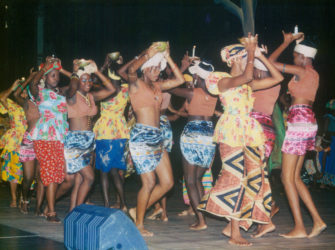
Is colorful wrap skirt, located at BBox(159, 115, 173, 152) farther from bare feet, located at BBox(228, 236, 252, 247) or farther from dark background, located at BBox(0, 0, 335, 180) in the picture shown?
dark background, located at BBox(0, 0, 335, 180)

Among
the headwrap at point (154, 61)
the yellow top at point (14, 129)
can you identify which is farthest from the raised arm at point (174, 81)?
the yellow top at point (14, 129)

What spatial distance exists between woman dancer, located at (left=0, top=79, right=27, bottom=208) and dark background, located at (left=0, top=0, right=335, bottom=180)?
15.5 feet

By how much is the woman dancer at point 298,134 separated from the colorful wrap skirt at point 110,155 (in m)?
2.67

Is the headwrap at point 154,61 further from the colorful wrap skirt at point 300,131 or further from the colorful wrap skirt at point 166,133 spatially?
the colorful wrap skirt at point 300,131

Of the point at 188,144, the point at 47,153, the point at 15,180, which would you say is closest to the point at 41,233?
the point at 47,153

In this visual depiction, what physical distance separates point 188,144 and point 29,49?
8464 mm

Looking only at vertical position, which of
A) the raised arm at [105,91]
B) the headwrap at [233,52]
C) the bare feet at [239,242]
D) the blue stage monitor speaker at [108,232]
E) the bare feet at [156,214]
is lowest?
the bare feet at [156,214]

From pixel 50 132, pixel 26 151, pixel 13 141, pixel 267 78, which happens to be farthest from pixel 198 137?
pixel 13 141

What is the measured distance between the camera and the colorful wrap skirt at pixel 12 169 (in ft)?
31.6

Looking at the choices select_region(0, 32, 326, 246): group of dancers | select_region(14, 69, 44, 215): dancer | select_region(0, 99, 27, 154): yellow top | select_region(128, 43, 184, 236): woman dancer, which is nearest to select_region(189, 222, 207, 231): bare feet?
select_region(0, 32, 326, 246): group of dancers

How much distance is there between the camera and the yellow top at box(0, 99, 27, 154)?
957 centimetres

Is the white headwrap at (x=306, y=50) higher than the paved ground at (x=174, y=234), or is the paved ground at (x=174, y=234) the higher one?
the white headwrap at (x=306, y=50)

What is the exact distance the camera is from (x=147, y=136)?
712 cm

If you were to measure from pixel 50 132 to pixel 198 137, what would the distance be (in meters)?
1.89
